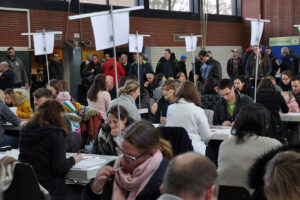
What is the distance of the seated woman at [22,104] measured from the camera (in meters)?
7.72

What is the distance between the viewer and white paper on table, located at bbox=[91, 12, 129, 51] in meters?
4.92

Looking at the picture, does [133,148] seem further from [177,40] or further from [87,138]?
[177,40]

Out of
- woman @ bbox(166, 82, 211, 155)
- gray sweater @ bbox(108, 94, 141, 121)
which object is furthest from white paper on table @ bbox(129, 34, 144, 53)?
woman @ bbox(166, 82, 211, 155)

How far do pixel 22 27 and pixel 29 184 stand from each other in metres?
11.3

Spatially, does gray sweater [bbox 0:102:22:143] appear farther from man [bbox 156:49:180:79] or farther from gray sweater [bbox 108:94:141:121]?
man [bbox 156:49:180:79]

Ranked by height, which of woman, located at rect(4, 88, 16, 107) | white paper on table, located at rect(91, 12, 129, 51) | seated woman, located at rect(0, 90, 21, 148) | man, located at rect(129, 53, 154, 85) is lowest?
seated woman, located at rect(0, 90, 21, 148)

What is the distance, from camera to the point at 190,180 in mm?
1682

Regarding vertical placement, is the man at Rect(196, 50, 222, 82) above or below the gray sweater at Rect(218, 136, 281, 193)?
above

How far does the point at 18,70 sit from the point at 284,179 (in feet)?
37.9

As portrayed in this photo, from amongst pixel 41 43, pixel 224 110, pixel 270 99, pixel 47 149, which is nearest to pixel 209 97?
pixel 224 110

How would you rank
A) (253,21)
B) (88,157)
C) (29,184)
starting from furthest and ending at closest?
(253,21), (88,157), (29,184)

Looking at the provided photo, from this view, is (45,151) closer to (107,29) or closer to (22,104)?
(107,29)

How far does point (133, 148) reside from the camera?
281 cm

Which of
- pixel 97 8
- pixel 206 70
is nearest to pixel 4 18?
pixel 97 8
